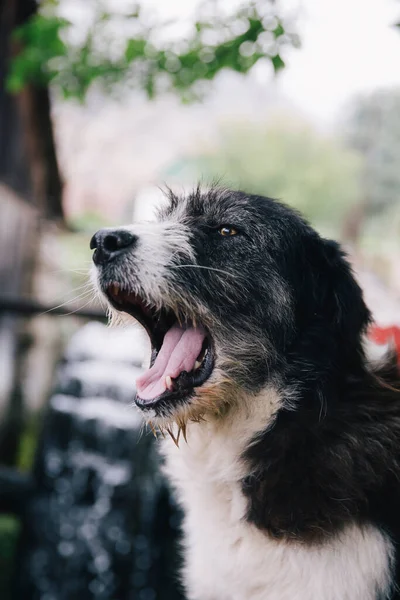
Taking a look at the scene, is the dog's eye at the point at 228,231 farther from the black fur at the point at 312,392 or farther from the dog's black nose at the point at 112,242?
the dog's black nose at the point at 112,242

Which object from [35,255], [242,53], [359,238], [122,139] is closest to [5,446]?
[35,255]

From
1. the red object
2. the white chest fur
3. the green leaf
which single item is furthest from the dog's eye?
the green leaf

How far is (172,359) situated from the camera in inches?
80.8

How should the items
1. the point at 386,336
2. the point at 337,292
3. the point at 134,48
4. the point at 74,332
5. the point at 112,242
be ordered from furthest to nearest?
the point at 74,332, the point at 134,48, the point at 386,336, the point at 337,292, the point at 112,242

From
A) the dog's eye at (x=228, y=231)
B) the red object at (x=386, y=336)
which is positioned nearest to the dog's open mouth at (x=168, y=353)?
the dog's eye at (x=228, y=231)

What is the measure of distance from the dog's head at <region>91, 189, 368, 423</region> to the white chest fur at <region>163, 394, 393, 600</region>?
8.0 inches

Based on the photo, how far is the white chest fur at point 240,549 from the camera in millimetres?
1943

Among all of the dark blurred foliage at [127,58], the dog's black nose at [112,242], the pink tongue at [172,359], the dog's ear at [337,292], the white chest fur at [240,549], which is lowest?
the white chest fur at [240,549]

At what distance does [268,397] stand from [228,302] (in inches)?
14.8

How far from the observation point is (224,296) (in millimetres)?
2090

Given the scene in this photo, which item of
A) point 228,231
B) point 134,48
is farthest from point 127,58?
point 228,231

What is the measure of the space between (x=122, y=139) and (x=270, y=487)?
75.7 meters

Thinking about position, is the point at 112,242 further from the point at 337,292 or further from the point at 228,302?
the point at 337,292

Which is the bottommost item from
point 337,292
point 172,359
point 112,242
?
point 172,359
